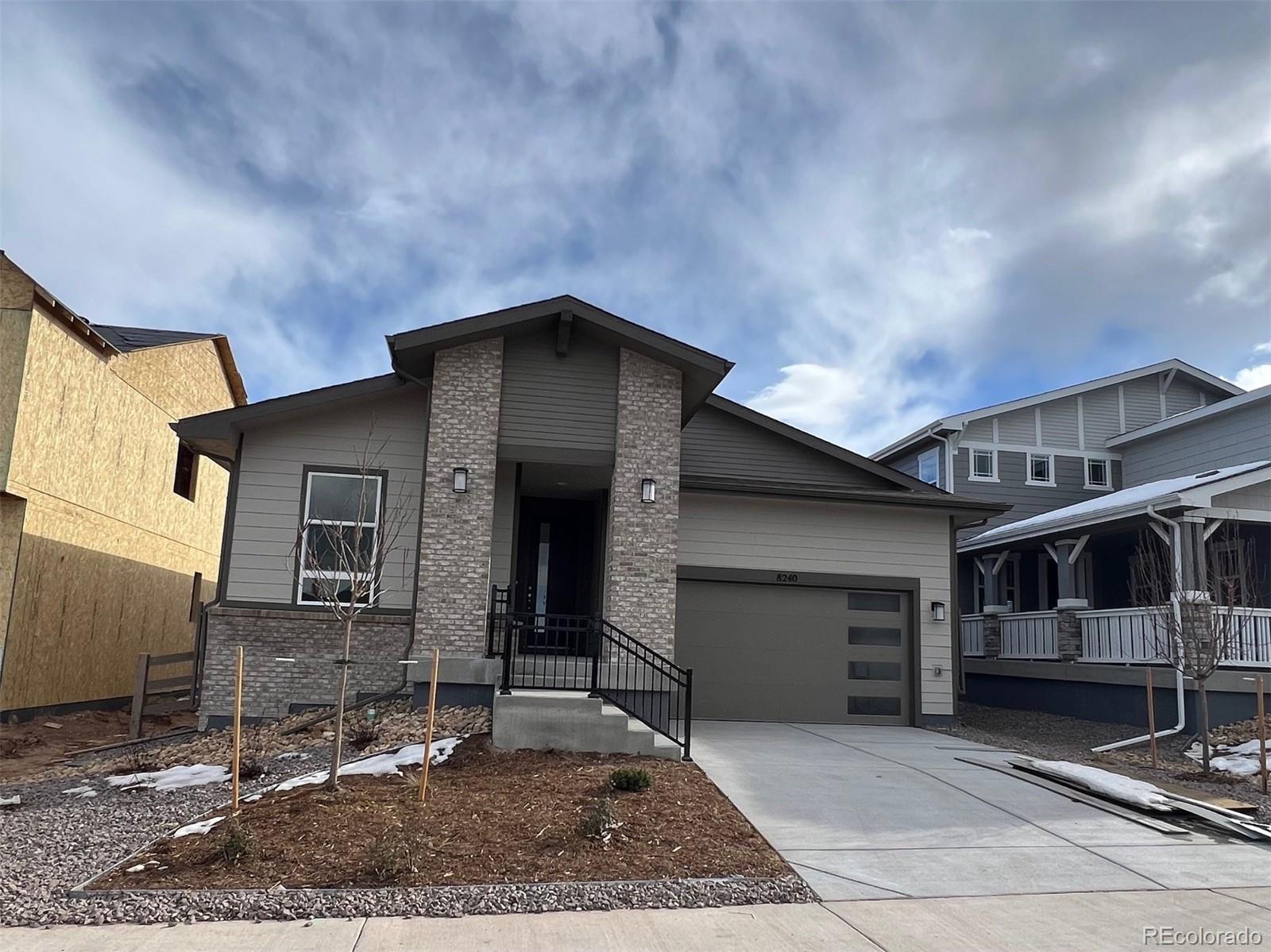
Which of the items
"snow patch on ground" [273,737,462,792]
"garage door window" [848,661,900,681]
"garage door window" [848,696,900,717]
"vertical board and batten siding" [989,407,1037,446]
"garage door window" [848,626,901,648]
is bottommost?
"snow patch on ground" [273,737,462,792]

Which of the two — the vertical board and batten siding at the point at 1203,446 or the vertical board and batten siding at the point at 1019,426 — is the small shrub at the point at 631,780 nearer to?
the vertical board and batten siding at the point at 1019,426

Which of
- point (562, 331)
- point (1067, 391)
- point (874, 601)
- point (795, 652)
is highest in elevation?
point (1067, 391)

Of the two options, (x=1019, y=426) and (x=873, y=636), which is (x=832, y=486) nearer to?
(x=873, y=636)

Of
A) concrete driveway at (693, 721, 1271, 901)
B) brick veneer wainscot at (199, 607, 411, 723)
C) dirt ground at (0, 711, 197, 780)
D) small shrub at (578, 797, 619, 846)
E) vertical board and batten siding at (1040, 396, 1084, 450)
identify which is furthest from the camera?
vertical board and batten siding at (1040, 396, 1084, 450)

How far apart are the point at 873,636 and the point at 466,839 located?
29.1ft

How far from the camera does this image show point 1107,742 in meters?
12.8

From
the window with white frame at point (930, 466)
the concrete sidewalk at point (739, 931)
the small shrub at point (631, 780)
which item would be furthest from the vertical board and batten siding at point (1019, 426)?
the concrete sidewalk at point (739, 931)

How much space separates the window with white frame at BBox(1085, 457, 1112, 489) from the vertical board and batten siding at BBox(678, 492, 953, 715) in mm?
9878

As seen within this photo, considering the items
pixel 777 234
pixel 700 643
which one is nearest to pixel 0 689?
pixel 700 643

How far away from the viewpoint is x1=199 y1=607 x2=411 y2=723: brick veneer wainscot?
11.6 metres

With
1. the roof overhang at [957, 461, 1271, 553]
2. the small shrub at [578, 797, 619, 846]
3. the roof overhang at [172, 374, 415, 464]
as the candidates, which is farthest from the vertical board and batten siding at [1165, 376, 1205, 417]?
the small shrub at [578, 797, 619, 846]

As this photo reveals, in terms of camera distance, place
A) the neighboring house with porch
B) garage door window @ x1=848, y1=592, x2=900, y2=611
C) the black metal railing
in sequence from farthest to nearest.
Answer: garage door window @ x1=848, y1=592, x2=900, y2=611
the neighboring house with porch
the black metal railing

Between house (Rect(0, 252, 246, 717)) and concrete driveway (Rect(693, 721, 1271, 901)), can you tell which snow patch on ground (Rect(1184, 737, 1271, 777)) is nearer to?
concrete driveway (Rect(693, 721, 1271, 901))

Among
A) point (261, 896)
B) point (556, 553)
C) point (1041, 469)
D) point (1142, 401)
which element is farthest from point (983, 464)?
point (261, 896)
